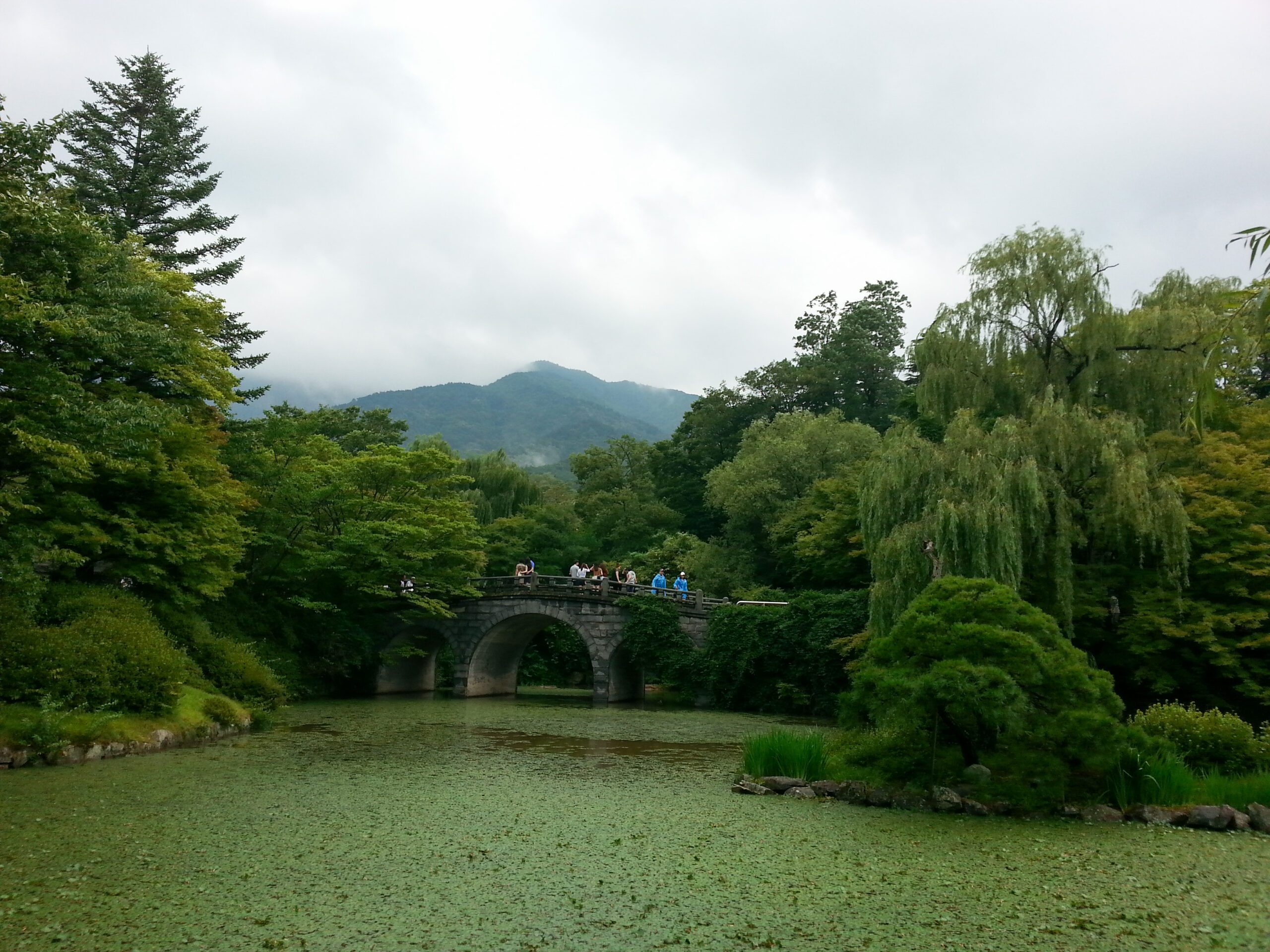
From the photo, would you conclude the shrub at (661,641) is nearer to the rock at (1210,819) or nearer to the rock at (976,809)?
the rock at (976,809)

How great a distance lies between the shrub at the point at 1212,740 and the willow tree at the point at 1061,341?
690cm

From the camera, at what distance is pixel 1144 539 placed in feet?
46.5

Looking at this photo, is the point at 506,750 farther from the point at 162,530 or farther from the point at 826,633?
the point at 826,633

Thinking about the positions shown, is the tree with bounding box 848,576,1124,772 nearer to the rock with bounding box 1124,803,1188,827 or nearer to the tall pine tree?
the rock with bounding box 1124,803,1188,827

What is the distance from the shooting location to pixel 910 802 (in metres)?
8.89

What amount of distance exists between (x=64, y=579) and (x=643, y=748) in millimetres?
9112

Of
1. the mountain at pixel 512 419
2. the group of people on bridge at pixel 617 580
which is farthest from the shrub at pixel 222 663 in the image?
the mountain at pixel 512 419

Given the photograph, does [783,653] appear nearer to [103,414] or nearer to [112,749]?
[112,749]

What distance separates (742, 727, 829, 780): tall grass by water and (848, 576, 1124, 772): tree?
698 millimetres

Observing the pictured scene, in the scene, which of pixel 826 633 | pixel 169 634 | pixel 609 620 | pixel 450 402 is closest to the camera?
pixel 169 634

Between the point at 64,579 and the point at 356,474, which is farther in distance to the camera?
the point at 356,474

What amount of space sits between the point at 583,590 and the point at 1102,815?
18.7m

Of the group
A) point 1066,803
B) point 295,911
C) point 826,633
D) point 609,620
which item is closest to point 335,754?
point 295,911

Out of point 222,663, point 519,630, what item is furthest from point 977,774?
point 519,630
